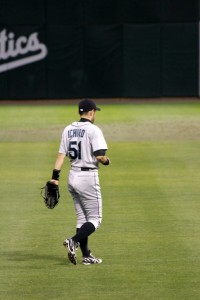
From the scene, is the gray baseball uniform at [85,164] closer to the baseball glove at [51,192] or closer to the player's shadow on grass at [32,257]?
the baseball glove at [51,192]

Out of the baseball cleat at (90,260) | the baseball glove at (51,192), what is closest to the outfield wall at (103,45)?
the baseball glove at (51,192)

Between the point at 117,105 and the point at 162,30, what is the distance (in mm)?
3677

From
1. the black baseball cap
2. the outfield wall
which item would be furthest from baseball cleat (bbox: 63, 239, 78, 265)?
the outfield wall

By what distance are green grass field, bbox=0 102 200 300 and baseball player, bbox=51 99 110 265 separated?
0.45m

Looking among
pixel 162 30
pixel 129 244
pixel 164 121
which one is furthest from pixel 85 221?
pixel 162 30

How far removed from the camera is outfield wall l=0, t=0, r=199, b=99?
3659 cm

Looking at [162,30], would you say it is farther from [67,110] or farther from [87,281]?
[87,281]

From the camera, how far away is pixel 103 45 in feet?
120

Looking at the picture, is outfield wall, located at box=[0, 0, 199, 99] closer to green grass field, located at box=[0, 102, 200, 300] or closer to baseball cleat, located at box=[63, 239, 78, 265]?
green grass field, located at box=[0, 102, 200, 300]

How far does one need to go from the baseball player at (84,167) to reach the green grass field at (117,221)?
1.47 feet

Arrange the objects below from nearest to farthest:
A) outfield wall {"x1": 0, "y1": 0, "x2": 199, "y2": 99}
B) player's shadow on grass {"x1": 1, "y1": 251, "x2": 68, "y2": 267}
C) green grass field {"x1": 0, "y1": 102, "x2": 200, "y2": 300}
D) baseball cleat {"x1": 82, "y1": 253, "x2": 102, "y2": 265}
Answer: green grass field {"x1": 0, "y1": 102, "x2": 200, "y2": 300} → baseball cleat {"x1": 82, "y1": 253, "x2": 102, "y2": 265} → player's shadow on grass {"x1": 1, "y1": 251, "x2": 68, "y2": 267} → outfield wall {"x1": 0, "y1": 0, "x2": 199, "y2": 99}

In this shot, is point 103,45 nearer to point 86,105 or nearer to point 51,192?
point 51,192

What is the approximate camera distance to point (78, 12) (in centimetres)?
3650

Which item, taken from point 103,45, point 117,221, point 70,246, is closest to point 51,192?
point 70,246
